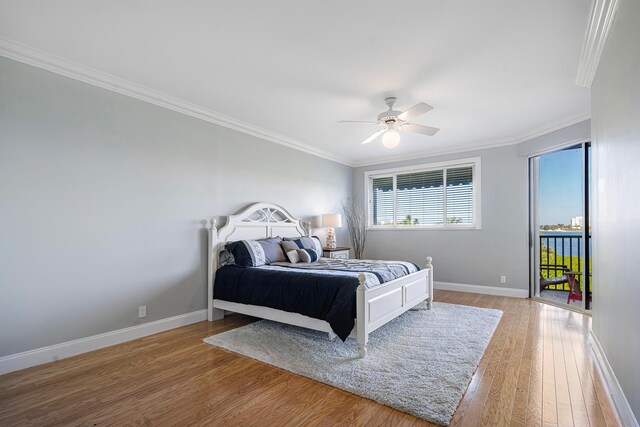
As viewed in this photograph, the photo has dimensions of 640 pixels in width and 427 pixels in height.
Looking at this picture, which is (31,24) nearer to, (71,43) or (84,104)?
(71,43)

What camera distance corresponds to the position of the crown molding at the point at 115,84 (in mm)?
2637

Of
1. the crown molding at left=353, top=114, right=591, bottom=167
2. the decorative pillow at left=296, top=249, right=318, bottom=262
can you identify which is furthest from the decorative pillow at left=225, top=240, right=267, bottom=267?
the crown molding at left=353, top=114, right=591, bottom=167

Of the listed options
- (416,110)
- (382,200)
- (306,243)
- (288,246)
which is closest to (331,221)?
(306,243)

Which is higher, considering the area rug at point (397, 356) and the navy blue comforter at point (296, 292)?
the navy blue comforter at point (296, 292)

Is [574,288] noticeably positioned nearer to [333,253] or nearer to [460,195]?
[460,195]

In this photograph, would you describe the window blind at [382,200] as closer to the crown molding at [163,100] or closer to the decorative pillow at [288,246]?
the crown molding at [163,100]

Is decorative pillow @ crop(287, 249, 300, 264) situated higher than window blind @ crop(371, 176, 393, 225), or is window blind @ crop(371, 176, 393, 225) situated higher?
window blind @ crop(371, 176, 393, 225)

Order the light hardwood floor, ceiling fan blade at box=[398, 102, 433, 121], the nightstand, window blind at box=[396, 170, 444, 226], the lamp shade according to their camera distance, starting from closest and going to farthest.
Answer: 1. the light hardwood floor
2. ceiling fan blade at box=[398, 102, 433, 121]
3. the nightstand
4. the lamp shade
5. window blind at box=[396, 170, 444, 226]

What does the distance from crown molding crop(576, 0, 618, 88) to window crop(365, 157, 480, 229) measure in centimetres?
272

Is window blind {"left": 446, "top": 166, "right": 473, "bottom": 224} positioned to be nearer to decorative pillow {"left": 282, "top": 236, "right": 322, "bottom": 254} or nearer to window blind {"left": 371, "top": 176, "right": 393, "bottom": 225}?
window blind {"left": 371, "top": 176, "right": 393, "bottom": 225}

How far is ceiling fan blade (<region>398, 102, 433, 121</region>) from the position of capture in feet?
10.1

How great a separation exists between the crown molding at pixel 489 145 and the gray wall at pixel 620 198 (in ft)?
6.11

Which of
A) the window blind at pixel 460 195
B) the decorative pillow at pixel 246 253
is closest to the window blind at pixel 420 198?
the window blind at pixel 460 195

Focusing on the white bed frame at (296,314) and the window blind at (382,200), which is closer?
the white bed frame at (296,314)
